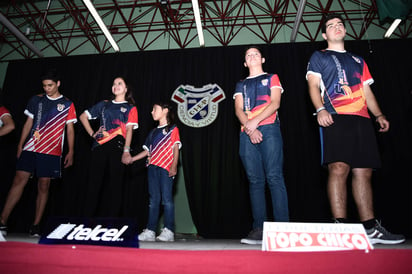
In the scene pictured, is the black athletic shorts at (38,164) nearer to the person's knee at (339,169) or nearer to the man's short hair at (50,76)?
the man's short hair at (50,76)

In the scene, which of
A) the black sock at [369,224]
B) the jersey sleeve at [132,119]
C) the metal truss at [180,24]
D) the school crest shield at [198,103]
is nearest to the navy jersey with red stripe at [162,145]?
the jersey sleeve at [132,119]

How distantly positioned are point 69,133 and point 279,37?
4.82 meters

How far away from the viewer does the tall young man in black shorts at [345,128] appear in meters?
1.79

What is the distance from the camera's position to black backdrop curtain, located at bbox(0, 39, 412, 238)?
4.01 meters

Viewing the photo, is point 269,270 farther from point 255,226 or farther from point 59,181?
point 59,181

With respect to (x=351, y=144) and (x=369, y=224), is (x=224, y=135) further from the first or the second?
(x=369, y=224)

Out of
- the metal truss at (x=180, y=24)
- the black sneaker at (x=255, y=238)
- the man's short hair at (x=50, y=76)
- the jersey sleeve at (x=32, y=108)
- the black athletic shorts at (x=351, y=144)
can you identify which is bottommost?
the black sneaker at (x=255, y=238)

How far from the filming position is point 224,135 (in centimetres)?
446

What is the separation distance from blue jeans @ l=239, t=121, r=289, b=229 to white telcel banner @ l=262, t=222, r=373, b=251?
948 millimetres

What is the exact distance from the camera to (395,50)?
4613 millimetres

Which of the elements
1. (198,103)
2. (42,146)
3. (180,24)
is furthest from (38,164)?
(180,24)

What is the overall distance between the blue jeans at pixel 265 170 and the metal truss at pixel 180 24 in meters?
4.02

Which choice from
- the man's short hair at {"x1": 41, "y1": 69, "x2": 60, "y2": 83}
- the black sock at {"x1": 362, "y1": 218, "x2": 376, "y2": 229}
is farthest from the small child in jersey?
the black sock at {"x1": 362, "y1": 218, "x2": 376, "y2": 229}

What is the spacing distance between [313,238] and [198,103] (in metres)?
3.81
